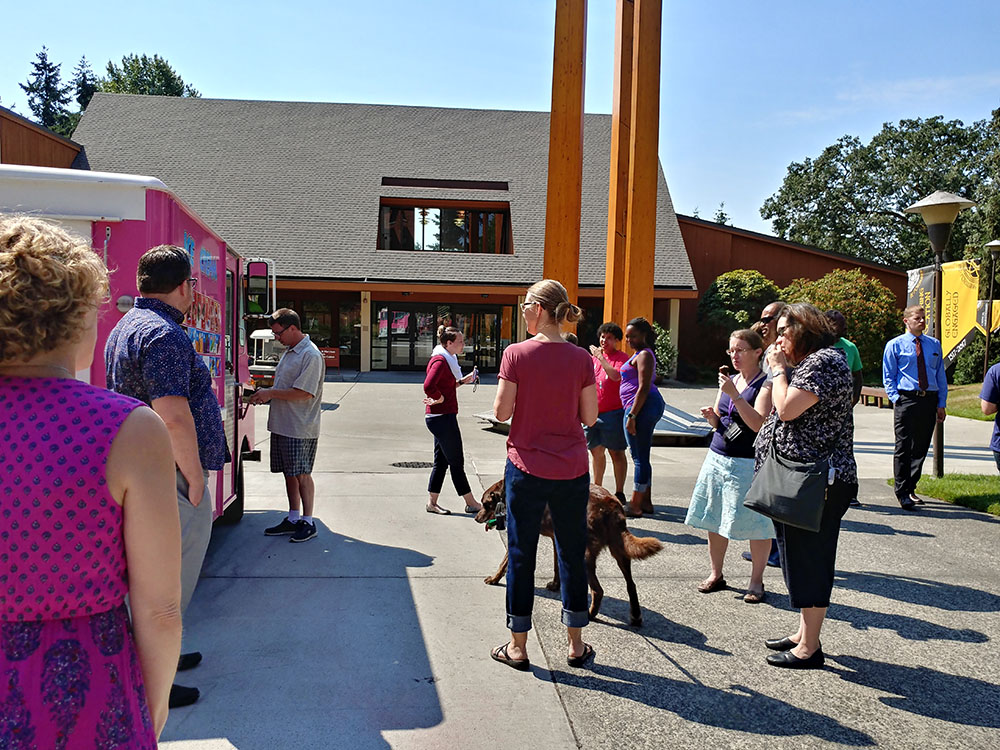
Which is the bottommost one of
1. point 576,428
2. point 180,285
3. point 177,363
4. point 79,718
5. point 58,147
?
point 79,718

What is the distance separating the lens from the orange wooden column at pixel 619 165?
11.9m

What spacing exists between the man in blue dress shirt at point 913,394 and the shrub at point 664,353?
14.9 metres

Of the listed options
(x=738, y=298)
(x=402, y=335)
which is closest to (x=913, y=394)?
(x=738, y=298)

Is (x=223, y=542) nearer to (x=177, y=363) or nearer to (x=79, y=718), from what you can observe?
(x=177, y=363)

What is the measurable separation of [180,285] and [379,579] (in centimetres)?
268

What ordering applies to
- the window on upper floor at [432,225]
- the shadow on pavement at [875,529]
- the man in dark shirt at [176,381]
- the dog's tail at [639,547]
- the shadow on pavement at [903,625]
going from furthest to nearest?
the window on upper floor at [432,225]
the shadow on pavement at [875,529]
the dog's tail at [639,547]
the shadow on pavement at [903,625]
the man in dark shirt at [176,381]

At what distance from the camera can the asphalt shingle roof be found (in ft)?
83.5

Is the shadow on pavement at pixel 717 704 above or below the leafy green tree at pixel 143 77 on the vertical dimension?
below

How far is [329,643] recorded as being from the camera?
4.19 metres

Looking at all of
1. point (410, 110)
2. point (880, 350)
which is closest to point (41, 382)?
point (880, 350)

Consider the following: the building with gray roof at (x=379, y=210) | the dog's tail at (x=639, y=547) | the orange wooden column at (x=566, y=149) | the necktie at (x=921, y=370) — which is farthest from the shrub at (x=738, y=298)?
the dog's tail at (x=639, y=547)

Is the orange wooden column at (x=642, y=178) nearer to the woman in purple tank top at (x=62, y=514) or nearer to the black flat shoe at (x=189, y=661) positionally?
the black flat shoe at (x=189, y=661)

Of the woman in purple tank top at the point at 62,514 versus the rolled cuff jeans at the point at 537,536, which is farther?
the rolled cuff jeans at the point at 537,536

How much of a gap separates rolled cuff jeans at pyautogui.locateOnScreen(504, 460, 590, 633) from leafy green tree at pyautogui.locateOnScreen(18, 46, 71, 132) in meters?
73.6
